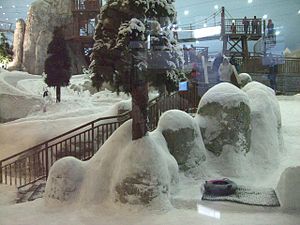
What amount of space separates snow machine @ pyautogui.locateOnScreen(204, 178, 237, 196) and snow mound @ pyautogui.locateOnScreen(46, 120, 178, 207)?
1.40 feet

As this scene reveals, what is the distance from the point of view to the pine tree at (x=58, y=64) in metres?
5.77

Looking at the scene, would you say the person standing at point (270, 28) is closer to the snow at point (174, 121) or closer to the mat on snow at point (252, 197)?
the snow at point (174, 121)

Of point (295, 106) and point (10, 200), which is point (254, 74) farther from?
point (10, 200)

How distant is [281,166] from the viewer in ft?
16.6

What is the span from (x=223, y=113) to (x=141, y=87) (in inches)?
65.3

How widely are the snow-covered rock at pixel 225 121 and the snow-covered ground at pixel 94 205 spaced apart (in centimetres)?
54

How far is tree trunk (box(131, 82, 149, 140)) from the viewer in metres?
4.18

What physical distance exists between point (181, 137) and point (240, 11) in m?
1.75

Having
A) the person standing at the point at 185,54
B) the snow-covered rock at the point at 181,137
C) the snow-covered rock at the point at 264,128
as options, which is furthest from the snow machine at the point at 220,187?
the person standing at the point at 185,54

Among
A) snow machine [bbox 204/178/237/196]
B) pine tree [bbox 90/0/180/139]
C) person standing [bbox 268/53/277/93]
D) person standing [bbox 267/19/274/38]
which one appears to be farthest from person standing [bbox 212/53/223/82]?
snow machine [bbox 204/178/237/196]

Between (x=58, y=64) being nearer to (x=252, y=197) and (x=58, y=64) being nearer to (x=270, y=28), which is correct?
(x=270, y=28)

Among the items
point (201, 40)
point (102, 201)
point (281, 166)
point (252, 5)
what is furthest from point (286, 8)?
point (102, 201)

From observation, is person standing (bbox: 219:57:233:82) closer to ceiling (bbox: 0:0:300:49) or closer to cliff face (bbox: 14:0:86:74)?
ceiling (bbox: 0:0:300:49)

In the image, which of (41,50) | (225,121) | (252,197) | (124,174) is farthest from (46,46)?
(252,197)
